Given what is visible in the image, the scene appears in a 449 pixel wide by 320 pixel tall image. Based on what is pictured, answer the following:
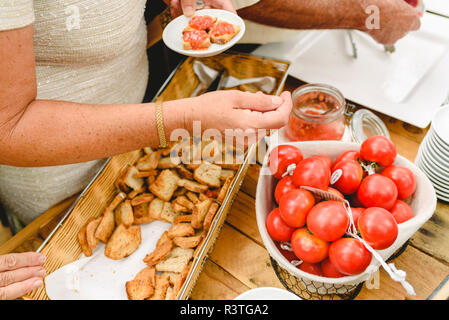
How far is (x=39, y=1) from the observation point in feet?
2.84

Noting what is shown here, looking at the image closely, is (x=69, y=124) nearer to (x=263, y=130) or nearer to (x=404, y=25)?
(x=263, y=130)

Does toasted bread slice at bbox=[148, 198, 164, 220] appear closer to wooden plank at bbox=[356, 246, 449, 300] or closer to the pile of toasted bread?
the pile of toasted bread

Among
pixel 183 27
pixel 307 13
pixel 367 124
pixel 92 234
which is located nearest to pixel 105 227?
pixel 92 234

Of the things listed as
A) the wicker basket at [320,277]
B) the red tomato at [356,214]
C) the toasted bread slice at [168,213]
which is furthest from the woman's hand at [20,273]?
the red tomato at [356,214]

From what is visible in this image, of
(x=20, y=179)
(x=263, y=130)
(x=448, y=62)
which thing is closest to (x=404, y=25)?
(x=448, y=62)

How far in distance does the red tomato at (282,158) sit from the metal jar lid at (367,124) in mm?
329

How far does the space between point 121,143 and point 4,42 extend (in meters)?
0.36

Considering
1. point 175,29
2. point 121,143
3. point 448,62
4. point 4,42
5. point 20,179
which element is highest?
point 4,42

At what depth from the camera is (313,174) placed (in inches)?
34.5

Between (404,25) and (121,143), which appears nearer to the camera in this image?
(121,143)

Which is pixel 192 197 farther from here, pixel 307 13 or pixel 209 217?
pixel 307 13

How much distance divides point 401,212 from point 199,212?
0.56 m

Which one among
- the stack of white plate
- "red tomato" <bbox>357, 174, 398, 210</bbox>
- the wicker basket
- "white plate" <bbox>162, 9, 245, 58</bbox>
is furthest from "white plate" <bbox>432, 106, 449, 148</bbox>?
"white plate" <bbox>162, 9, 245, 58</bbox>

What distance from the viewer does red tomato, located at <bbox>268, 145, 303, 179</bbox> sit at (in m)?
0.96
